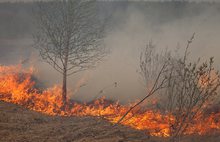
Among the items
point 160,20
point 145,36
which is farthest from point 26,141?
point 160,20

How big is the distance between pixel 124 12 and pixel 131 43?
9.75 meters

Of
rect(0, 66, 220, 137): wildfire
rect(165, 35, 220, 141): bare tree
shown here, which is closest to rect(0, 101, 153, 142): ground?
rect(165, 35, 220, 141): bare tree

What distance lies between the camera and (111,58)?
1438 inches

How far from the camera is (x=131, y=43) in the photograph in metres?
41.1

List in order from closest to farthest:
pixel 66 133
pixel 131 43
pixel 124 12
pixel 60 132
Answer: pixel 66 133 < pixel 60 132 < pixel 131 43 < pixel 124 12

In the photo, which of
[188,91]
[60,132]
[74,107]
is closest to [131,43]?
[74,107]

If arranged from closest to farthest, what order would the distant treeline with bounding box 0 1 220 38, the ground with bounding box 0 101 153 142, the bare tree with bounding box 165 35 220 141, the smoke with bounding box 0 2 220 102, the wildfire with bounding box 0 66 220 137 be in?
1. the bare tree with bounding box 165 35 220 141
2. the ground with bounding box 0 101 153 142
3. the wildfire with bounding box 0 66 220 137
4. the smoke with bounding box 0 2 220 102
5. the distant treeline with bounding box 0 1 220 38

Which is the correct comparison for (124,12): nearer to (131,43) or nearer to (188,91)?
(131,43)

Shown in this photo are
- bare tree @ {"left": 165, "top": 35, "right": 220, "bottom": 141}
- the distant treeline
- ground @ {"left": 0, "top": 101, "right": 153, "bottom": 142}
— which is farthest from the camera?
the distant treeline

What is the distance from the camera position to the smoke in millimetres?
27359

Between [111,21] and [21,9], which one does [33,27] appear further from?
[111,21]

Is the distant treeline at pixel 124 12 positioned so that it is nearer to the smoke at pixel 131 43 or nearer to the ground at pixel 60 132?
the smoke at pixel 131 43

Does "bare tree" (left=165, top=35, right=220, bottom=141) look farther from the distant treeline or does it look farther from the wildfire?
the distant treeline

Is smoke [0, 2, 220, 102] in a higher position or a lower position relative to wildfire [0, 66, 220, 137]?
higher
